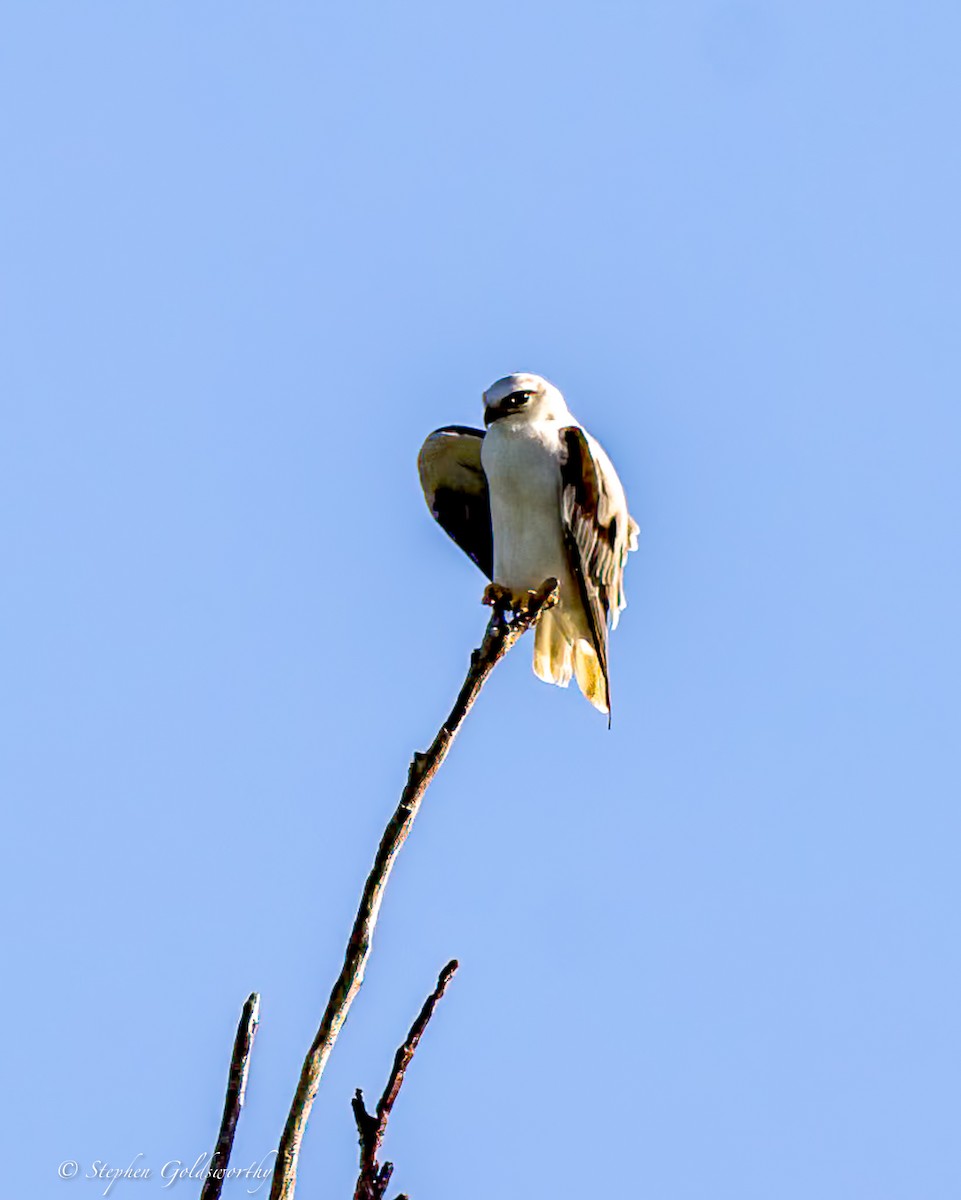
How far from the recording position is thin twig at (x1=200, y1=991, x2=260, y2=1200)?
2966mm

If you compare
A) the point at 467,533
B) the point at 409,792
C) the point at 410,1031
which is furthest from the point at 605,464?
the point at 410,1031

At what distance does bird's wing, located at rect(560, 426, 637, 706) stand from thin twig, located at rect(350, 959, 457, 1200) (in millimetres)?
5595

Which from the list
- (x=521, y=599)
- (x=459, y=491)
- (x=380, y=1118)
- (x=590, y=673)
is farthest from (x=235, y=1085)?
(x=459, y=491)

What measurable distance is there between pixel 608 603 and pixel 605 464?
79 cm

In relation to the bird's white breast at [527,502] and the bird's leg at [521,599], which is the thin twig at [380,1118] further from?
the bird's white breast at [527,502]

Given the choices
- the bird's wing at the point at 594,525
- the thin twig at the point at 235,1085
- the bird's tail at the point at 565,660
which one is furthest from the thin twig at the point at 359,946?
the bird's tail at the point at 565,660

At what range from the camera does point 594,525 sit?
8.85 m

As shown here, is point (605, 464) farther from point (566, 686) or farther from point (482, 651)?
point (482, 651)

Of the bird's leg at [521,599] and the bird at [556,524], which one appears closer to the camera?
the bird's leg at [521,599]

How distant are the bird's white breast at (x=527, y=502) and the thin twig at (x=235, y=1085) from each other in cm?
580

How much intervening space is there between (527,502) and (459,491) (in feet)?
3.88

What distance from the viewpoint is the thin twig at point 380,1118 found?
9.45 feet

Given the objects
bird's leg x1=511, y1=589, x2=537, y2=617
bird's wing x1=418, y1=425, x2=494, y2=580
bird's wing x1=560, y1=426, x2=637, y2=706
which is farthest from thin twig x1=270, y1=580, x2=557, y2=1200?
bird's wing x1=418, y1=425, x2=494, y2=580

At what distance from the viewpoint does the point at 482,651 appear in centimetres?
475
